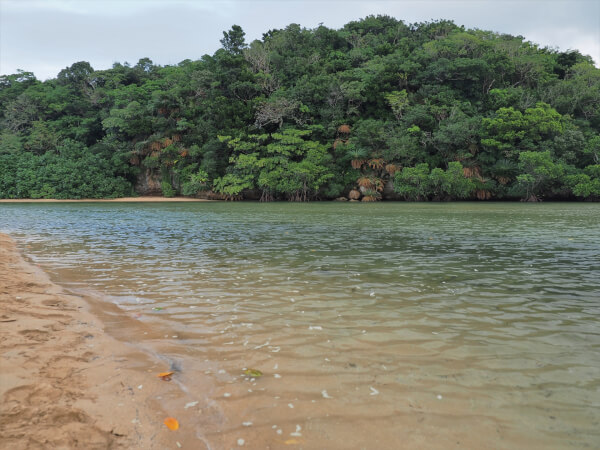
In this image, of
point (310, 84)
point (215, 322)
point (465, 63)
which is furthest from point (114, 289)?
point (465, 63)

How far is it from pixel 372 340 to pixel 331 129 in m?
39.8

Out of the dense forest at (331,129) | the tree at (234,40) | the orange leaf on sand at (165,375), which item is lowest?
the orange leaf on sand at (165,375)

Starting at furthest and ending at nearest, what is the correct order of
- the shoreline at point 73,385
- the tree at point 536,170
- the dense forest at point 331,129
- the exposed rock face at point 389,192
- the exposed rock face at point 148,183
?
the exposed rock face at point 148,183, the exposed rock face at point 389,192, the dense forest at point 331,129, the tree at point 536,170, the shoreline at point 73,385

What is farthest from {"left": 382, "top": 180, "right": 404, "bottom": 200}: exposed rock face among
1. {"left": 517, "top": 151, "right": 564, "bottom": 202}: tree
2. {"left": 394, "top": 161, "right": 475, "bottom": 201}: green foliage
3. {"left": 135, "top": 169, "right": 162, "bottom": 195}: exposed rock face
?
{"left": 135, "top": 169, "right": 162, "bottom": 195}: exposed rock face

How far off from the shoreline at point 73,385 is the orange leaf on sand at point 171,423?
3 centimetres

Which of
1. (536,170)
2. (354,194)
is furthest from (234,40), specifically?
(536,170)

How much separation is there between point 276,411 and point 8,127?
65269 mm

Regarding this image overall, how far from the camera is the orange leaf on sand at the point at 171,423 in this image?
2.37 m

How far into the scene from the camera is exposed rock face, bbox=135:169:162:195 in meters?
48.4

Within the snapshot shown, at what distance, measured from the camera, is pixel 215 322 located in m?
4.30

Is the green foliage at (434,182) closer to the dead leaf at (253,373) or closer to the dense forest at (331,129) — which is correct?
the dense forest at (331,129)

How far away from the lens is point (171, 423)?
242 centimetres

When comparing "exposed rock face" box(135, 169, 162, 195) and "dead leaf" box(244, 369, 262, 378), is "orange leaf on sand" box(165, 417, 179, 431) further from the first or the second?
"exposed rock face" box(135, 169, 162, 195)

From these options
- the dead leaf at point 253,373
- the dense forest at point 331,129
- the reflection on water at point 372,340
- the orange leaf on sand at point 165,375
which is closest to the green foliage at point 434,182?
the dense forest at point 331,129
